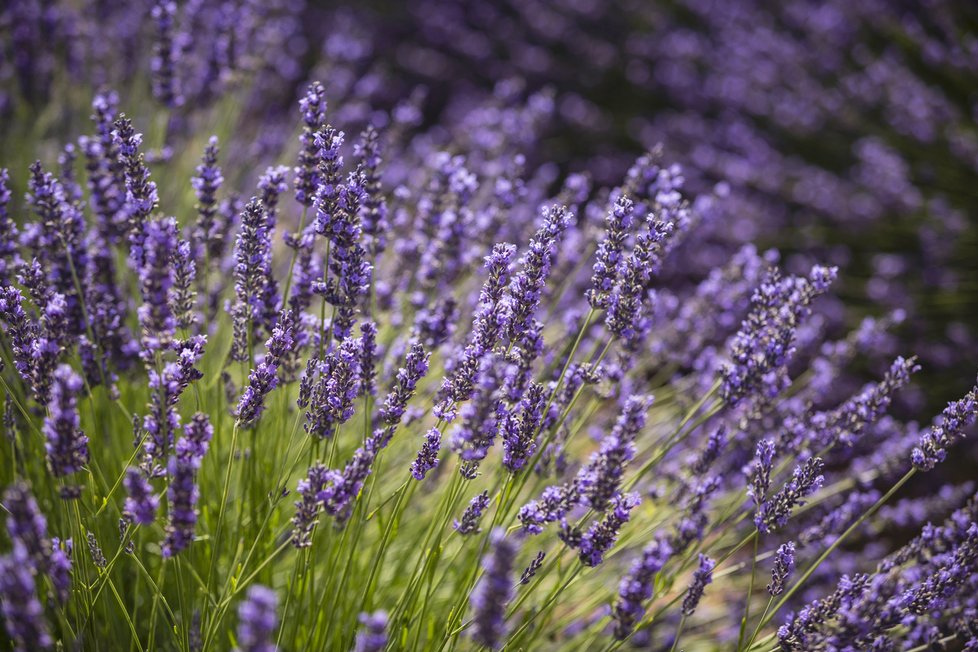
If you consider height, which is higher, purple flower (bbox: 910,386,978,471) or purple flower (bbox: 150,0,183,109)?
purple flower (bbox: 910,386,978,471)

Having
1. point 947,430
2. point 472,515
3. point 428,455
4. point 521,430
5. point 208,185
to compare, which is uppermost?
point 947,430

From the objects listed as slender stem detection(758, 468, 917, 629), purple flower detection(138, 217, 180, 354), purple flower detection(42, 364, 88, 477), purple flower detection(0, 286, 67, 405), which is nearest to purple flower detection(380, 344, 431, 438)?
→ purple flower detection(138, 217, 180, 354)

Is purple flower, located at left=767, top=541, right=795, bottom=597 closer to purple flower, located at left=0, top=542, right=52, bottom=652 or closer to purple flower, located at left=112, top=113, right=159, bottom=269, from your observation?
purple flower, located at left=0, top=542, right=52, bottom=652

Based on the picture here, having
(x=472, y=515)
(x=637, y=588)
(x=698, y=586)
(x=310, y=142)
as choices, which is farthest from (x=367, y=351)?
(x=698, y=586)

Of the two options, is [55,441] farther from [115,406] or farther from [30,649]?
[115,406]

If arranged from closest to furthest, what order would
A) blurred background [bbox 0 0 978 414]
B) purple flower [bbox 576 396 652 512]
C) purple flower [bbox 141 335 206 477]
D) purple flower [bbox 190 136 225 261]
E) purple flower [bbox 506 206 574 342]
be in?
1. purple flower [bbox 141 335 206 477]
2. purple flower [bbox 576 396 652 512]
3. purple flower [bbox 506 206 574 342]
4. purple flower [bbox 190 136 225 261]
5. blurred background [bbox 0 0 978 414]

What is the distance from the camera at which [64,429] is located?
1.39 meters

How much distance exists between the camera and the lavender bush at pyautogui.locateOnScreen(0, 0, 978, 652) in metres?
1.64

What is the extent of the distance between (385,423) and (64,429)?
72 centimetres

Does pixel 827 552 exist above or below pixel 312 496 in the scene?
above

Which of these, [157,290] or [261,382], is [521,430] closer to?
[261,382]

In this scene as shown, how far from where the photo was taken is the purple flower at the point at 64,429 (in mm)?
1333

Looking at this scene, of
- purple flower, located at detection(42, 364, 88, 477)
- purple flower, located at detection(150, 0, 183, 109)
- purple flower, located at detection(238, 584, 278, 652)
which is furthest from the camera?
purple flower, located at detection(150, 0, 183, 109)

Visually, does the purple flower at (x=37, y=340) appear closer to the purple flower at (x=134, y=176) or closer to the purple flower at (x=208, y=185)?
the purple flower at (x=134, y=176)
